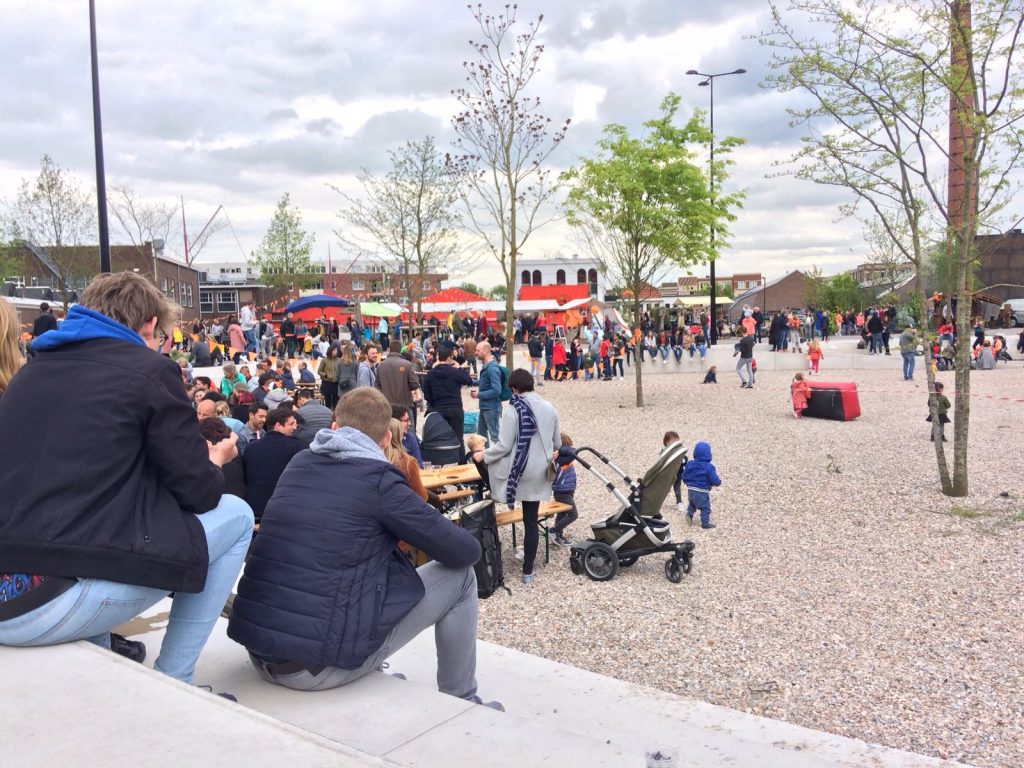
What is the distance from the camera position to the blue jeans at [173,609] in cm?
272

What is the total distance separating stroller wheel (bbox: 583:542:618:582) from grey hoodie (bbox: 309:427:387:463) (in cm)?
409

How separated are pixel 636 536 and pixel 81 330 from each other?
5.30 metres

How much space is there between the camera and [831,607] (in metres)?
6.32

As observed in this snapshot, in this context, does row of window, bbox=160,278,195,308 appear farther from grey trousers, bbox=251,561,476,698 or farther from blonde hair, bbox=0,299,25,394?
grey trousers, bbox=251,561,476,698

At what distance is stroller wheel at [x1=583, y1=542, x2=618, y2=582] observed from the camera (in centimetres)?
707

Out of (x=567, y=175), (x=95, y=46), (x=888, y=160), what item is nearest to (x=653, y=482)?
(x=888, y=160)

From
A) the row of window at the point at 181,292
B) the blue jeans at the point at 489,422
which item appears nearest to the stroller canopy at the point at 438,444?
the blue jeans at the point at 489,422

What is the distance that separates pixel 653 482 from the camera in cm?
744

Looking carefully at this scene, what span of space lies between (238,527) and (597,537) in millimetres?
4762

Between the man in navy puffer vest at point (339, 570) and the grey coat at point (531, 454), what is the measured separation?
359cm

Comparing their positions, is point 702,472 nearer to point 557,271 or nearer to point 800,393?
point 800,393

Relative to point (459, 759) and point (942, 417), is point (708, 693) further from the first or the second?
point (942, 417)

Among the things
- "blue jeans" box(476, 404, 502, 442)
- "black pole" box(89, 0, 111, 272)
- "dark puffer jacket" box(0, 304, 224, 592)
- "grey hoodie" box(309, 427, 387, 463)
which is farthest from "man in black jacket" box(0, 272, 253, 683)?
"black pole" box(89, 0, 111, 272)

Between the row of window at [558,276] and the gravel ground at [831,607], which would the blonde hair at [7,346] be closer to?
the gravel ground at [831,607]
